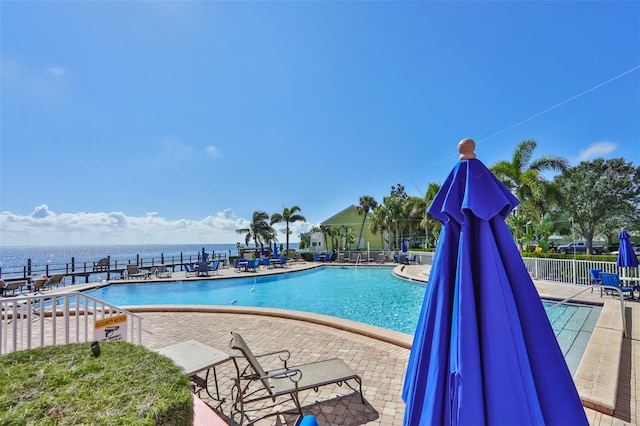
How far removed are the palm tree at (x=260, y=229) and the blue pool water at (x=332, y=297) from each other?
10898mm

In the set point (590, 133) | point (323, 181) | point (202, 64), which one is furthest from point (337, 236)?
point (202, 64)

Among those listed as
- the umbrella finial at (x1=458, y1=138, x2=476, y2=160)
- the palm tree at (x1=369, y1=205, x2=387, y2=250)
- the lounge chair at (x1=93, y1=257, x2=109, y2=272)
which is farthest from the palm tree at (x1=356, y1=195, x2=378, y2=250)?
the umbrella finial at (x1=458, y1=138, x2=476, y2=160)

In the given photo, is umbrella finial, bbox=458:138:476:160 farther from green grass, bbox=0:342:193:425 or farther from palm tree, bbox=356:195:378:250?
palm tree, bbox=356:195:378:250

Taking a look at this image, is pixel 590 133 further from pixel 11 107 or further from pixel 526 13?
pixel 11 107

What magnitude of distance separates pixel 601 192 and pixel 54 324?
124ft

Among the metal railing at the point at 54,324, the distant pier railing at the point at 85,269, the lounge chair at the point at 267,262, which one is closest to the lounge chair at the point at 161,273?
the distant pier railing at the point at 85,269

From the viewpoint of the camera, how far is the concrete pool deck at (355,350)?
2.98 meters

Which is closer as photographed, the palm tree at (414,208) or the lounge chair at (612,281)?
the lounge chair at (612,281)

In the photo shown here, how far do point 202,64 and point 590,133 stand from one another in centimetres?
2196

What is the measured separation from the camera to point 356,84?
11930 mm

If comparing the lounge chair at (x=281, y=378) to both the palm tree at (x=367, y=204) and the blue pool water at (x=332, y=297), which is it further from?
the palm tree at (x=367, y=204)

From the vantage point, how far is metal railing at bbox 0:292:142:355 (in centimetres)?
344

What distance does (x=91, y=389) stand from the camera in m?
1.67

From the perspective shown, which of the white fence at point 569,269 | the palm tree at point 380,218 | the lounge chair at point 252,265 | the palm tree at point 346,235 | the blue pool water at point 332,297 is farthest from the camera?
the palm tree at point 346,235
